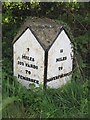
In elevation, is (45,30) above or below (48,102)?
above

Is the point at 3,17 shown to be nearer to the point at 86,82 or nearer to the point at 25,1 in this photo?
the point at 25,1

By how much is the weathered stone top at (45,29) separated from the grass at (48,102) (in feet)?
1.09

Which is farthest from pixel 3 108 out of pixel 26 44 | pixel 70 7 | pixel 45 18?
pixel 70 7

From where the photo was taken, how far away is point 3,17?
253 cm

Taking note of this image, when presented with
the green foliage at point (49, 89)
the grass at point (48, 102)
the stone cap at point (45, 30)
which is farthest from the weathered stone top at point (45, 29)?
the grass at point (48, 102)

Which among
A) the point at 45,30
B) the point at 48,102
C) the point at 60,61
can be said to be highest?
the point at 45,30

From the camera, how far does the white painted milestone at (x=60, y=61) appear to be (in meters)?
2.26

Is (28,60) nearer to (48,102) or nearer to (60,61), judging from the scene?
(60,61)

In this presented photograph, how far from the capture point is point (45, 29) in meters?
2.32

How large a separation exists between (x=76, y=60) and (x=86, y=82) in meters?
0.21

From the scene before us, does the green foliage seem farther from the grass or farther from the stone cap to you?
the stone cap

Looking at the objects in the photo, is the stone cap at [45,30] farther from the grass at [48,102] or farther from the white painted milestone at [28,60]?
the grass at [48,102]

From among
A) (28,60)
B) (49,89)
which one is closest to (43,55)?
(28,60)

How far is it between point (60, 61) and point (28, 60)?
22 centimetres
